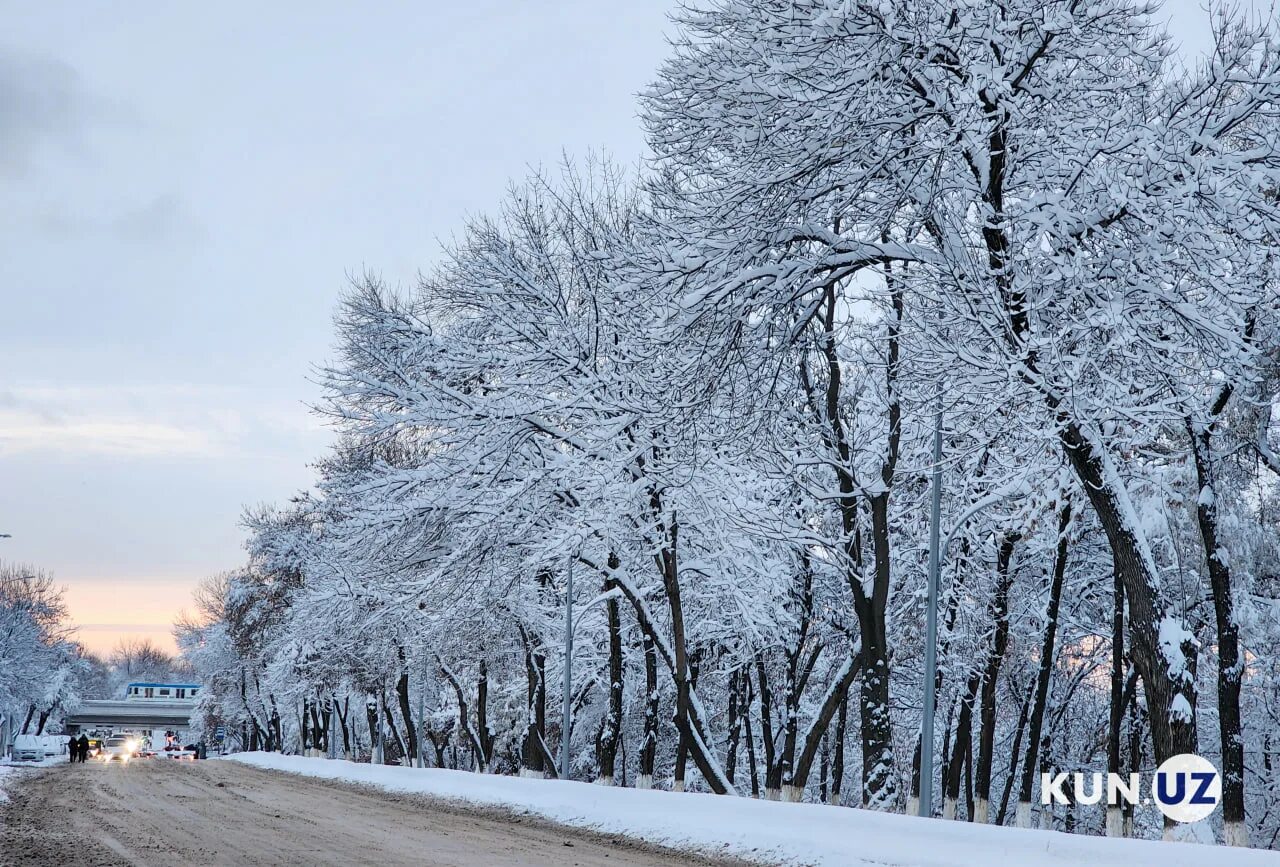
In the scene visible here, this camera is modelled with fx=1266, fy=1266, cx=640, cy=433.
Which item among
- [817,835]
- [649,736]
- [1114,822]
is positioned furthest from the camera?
[649,736]

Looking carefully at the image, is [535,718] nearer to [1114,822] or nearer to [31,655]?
[1114,822]

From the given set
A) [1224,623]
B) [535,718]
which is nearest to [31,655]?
[535,718]

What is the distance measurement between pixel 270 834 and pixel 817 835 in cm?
688

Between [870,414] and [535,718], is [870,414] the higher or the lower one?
the higher one

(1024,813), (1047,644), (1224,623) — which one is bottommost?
(1024,813)

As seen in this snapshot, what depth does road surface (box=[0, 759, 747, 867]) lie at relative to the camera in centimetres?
1312

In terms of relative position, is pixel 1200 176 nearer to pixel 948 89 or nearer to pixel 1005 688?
pixel 948 89

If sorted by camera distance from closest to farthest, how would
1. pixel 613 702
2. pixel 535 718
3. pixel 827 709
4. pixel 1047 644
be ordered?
pixel 827 709, pixel 1047 644, pixel 613 702, pixel 535 718

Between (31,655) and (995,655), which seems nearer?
(995,655)

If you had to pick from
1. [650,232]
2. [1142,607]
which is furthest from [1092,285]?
[650,232]

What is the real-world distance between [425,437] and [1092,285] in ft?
59.4

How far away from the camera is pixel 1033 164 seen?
47.4ft

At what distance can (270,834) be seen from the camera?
16078 millimetres

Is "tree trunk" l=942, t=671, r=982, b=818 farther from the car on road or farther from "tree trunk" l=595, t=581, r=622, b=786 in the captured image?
the car on road
